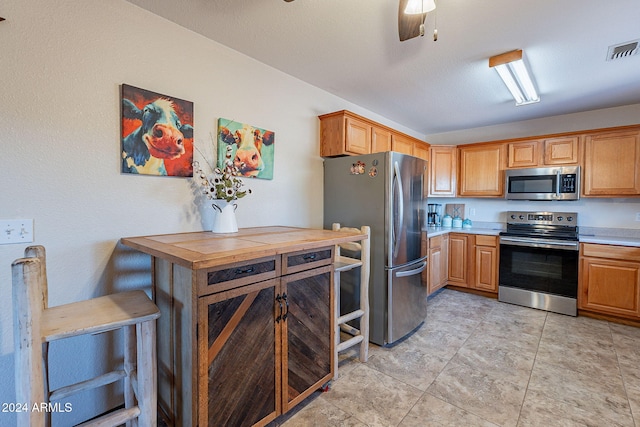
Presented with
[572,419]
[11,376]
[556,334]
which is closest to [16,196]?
[11,376]

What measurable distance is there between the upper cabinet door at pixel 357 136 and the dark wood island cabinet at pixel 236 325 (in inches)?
53.4

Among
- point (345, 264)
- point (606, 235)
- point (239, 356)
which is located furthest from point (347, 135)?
point (606, 235)

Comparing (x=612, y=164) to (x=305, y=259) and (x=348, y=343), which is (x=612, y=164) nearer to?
(x=348, y=343)

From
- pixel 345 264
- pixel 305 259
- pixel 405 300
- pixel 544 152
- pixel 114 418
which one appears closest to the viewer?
pixel 114 418

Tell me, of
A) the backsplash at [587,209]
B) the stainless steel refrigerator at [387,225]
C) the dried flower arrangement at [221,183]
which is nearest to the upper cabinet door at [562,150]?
the backsplash at [587,209]

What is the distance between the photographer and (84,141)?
1526 mm

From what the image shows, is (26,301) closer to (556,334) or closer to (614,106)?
(556,334)

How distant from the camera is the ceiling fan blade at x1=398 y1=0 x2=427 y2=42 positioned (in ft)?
Result: 4.44

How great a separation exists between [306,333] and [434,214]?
3506mm

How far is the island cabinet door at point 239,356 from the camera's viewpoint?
1228 millimetres

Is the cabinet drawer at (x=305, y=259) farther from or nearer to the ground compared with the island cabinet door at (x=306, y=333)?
farther from the ground

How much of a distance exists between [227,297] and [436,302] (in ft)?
10.2

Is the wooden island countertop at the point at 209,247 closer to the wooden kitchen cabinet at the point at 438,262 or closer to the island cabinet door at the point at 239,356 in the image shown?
the island cabinet door at the point at 239,356

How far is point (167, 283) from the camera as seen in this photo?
1.41 meters
